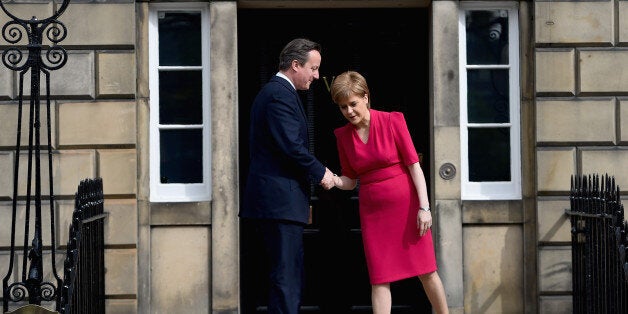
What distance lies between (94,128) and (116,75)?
0.48m

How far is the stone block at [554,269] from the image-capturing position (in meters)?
9.96

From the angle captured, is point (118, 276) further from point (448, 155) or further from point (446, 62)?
point (446, 62)

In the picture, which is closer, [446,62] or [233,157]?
[233,157]

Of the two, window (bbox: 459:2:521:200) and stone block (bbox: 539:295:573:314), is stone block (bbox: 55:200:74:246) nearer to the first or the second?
window (bbox: 459:2:521:200)

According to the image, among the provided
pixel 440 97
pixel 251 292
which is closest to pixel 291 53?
pixel 440 97

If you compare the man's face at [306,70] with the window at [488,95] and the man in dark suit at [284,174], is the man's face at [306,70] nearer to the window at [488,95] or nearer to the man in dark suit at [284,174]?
the man in dark suit at [284,174]

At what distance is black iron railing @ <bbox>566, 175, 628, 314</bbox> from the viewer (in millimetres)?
7918

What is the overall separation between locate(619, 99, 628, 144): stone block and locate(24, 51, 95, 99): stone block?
4.44 meters

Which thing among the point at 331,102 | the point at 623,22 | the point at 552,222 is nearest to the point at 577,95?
the point at 623,22

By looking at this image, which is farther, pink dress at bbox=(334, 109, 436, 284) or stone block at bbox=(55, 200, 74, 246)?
stone block at bbox=(55, 200, 74, 246)

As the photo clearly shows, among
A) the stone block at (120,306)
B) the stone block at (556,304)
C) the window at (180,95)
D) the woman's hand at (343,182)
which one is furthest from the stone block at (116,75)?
the stone block at (556,304)

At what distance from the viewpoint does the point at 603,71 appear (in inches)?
396

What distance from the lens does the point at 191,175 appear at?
10305mm

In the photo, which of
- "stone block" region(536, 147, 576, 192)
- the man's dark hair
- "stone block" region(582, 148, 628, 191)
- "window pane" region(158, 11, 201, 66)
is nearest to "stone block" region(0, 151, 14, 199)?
"window pane" region(158, 11, 201, 66)
